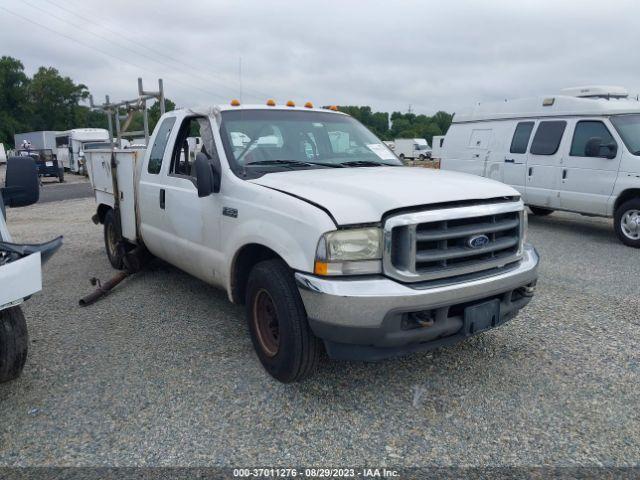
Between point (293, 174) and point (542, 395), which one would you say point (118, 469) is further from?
point (542, 395)

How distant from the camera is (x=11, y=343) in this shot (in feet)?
10.6

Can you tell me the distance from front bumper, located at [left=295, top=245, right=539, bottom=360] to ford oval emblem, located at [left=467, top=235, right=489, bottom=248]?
0.69 feet

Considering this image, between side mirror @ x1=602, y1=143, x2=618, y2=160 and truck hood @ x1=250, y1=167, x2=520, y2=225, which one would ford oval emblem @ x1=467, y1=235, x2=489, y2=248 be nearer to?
truck hood @ x1=250, y1=167, x2=520, y2=225

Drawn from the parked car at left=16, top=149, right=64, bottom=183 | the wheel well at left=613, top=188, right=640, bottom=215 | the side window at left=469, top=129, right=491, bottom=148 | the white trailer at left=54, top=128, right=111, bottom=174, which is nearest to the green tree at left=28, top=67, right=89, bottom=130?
the white trailer at left=54, top=128, right=111, bottom=174

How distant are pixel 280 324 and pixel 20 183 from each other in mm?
2357

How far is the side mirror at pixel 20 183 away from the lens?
3748mm

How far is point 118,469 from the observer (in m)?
2.56

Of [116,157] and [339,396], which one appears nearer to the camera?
[339,396]

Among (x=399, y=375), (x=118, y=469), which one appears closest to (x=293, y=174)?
(x=399, y=375)

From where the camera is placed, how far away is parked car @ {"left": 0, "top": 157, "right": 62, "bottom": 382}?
2.83 m

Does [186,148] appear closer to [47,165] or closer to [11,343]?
[11,343]

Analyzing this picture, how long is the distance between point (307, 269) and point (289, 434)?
0.94m

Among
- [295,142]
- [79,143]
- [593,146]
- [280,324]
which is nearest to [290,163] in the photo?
[295,142]

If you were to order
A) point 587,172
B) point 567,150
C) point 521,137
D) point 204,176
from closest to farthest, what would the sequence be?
point 204,176 → point 587,172 → point 567,150 → point 521,137
